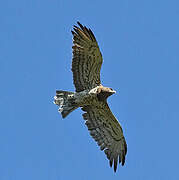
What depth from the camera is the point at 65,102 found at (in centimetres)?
2231

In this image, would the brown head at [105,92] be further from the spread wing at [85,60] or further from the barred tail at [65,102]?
the barred tail at [65,102]

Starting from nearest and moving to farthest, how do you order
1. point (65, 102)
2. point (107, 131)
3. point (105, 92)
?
point (105, 92) → point (65, 102) → point (107, 131)

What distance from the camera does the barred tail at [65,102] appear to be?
2230 cm

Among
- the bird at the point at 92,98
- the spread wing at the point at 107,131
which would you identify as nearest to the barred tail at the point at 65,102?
the bird at the point at 92,98

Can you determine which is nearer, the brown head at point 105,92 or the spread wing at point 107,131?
the brown head at point 105,92

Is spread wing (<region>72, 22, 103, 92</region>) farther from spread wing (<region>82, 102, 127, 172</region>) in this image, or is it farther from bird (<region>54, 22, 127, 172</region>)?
spread wing (<region>82, 102, 127, 172</region>)

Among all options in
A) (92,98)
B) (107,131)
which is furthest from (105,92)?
(107,131)

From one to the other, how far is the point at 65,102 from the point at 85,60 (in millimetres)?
1475

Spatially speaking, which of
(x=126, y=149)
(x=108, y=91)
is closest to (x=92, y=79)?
(x=108, y=91)

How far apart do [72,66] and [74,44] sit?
70 cm

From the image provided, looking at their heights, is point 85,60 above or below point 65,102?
above

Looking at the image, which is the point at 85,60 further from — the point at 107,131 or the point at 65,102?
the point at 107,131

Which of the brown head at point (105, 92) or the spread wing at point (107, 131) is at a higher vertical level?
the brown head at point (105, 92)

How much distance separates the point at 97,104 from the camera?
73.9 feet
